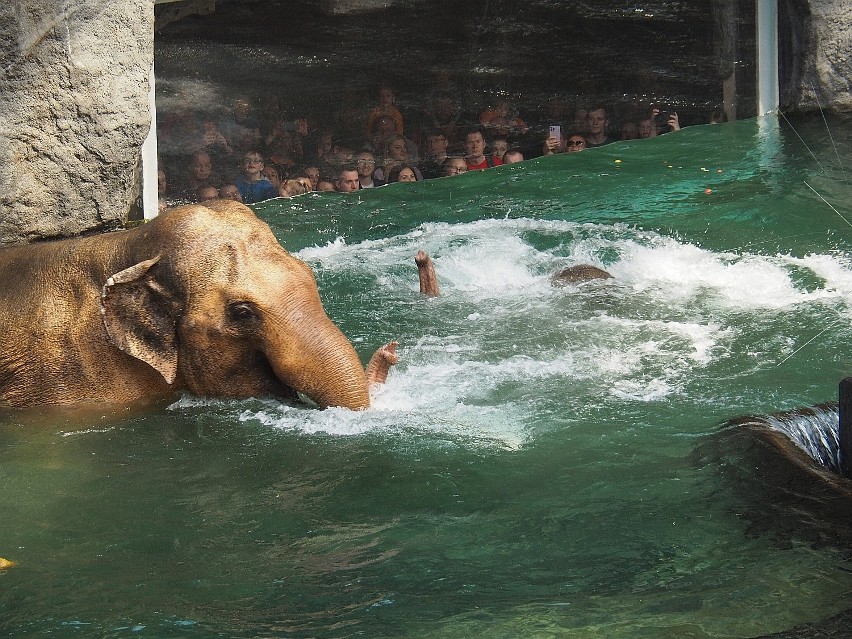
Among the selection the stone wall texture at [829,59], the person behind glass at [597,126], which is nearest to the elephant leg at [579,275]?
the person behind glass at [597,126]

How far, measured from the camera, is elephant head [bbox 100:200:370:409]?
6.27 metres

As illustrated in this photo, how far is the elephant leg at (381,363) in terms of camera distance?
21.6 ft

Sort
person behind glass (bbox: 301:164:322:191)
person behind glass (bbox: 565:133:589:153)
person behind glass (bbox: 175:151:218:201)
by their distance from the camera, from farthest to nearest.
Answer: person behind glass (bbox: 565:133:589:153), person behind glass (bbox: 301:164:322:191), person behind glass (bbox: 175:151:218:201)

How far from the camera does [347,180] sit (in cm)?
1317

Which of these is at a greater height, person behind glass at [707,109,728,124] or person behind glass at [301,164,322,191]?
person behind glass at [707,109,728,124]

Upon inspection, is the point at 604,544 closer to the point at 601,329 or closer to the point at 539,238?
the point at 601,329

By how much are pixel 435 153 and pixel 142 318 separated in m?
7.65

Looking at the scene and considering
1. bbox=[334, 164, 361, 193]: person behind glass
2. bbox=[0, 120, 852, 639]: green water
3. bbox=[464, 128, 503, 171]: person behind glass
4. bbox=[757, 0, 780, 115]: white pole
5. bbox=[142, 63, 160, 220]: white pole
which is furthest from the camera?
bbox=[757, 0, 780, 115]: white pole

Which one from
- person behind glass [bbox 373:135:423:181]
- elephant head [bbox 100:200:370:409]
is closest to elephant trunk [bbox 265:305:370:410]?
elephant head [bbox 100:200:370:409]

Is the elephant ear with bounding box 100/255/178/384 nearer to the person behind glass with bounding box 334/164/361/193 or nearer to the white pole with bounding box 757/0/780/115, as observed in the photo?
the person behind glass with bounding box 334/164/361/193

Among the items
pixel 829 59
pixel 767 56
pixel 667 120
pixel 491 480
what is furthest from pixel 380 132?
pixel 491 480

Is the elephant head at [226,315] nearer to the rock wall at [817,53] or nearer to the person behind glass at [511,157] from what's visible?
the person behind glass at [511,157]

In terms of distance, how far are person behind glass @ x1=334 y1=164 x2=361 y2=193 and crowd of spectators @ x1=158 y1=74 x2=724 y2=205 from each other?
0.04 feet

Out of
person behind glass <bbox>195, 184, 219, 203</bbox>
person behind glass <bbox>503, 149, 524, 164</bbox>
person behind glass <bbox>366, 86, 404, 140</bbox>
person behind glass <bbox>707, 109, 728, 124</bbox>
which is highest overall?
person behind glass <bbox>366, 86, 404, 140</bbox>
